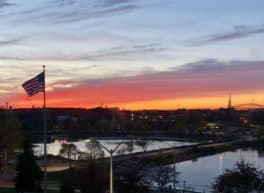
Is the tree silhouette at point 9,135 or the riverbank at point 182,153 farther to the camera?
the riverbank at point 182,153

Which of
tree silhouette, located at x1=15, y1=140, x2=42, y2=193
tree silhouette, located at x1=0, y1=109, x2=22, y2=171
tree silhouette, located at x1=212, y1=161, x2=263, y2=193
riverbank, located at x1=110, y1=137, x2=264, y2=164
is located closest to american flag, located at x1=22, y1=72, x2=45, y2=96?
tree silhouette, located at x1=15, y1=140, x2=42, y2=193

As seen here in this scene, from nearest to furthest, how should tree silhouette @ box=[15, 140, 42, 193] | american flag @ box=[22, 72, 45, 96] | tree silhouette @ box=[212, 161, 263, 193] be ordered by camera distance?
american flag @ box=[22, 72, 45, 96] → tree silhouette @ box=[212, 161, 263, 193] → tree silhouette @ box=[15, 140, 42, 193]

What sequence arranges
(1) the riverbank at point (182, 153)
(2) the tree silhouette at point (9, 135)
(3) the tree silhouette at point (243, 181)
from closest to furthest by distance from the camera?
1. (3) the tree silhouette at point (243, 181)
2. (2) the tree silhouette at point (9, 135)
3. (1) the riverbank at point (182, 153)

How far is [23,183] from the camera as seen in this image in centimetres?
4503

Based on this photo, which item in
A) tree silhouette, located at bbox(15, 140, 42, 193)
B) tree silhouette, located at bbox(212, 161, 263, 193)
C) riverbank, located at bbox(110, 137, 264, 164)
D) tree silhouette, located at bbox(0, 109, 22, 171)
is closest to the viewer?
tree silhouette, located at bbox(212, 161, 263, 193)

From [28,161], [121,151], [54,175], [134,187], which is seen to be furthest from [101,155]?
[28,161]

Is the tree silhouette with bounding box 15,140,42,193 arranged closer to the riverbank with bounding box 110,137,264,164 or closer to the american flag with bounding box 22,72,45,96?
the american flag with bounding box 22,72,45,96

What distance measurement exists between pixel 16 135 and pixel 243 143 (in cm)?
12947

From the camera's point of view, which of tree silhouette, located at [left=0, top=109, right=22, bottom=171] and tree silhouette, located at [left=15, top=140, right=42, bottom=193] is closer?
tree silhouette, located at [left=15, top=140, right=42, bottom=193]

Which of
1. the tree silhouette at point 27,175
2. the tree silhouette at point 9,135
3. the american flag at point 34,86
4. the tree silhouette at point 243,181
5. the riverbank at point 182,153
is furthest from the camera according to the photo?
the riverbank at point 182,153

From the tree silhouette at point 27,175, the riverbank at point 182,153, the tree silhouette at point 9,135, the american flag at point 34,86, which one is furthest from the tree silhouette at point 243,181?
the riverbank at point 182,153

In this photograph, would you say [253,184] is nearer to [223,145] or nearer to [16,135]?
[16,135]

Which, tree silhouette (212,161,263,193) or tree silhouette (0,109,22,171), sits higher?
tree silhouette (0,109,22,171)

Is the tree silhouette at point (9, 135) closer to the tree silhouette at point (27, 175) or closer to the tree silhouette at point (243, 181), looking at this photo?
the tree silhouette at point (27, 175)
